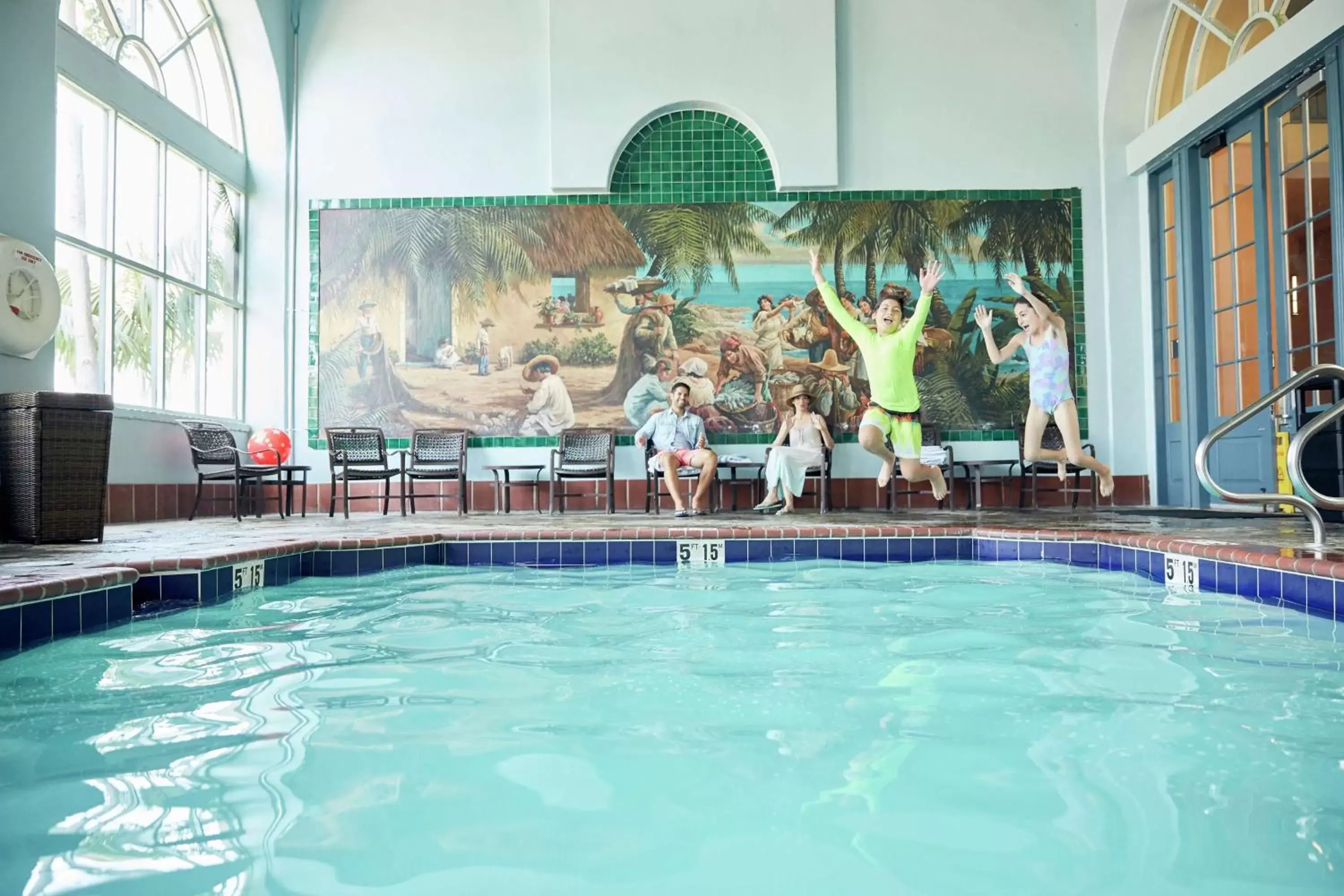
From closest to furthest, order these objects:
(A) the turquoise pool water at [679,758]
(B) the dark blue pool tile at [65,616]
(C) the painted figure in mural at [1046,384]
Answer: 1. (A) the turquoise pool water at [679,758]
2. (B) the dark blue pool tile at [65,616]
3. (C) the painted figure in mural at [1046,384]

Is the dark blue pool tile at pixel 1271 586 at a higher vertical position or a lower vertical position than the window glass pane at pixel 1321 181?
lower

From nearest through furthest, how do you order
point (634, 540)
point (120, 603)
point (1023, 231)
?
point (120, 603) → point (634, 540) → point (1023, 231)

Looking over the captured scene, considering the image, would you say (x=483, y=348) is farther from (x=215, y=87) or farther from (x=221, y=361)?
(x=215, y=87)

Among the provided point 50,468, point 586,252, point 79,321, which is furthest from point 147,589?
point 586,252

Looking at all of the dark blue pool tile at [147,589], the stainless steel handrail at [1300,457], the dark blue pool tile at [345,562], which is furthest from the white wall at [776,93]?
the dark blue pool tile at [147,589]

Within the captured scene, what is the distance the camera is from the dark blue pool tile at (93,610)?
11.1 ft

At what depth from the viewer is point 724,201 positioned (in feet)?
31.7

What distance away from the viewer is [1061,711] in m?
2.37

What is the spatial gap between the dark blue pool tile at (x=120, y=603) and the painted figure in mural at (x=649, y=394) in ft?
20.1

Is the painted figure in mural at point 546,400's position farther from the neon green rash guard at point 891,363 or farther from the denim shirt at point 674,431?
the neon green rash guard at point 891,363

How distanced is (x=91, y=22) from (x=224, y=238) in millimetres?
2351

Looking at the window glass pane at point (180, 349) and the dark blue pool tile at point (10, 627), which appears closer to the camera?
the dark blue pool tile at point (10, 627)

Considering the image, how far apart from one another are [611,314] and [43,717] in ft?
24.8

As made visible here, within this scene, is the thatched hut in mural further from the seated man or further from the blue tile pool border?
the blue tile pool border
